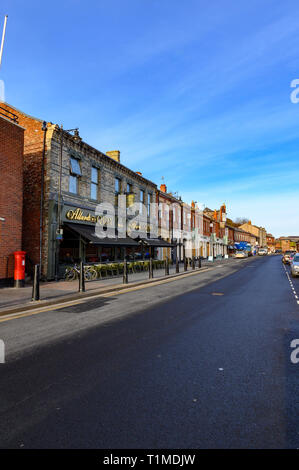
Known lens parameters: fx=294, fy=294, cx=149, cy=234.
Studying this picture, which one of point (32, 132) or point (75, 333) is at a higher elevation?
point (32, 132)

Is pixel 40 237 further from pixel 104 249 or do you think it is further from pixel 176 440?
pixel 176 440

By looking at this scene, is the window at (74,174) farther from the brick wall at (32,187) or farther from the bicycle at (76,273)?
the bicycle at (76,273)

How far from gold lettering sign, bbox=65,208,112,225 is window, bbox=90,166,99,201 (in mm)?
1348

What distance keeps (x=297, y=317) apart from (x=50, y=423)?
263 inches

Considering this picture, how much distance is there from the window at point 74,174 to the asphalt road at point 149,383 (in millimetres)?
11429

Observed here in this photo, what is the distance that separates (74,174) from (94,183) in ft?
6.60

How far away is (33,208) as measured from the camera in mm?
16125

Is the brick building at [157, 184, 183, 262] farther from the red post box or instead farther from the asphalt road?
the asphalt road

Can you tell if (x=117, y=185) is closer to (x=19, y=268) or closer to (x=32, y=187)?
(x=32, y=187)

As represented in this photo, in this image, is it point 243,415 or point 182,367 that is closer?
point 243,415

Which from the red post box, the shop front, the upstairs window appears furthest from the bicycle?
the upstairs window

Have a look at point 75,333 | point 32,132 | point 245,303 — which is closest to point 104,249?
point 32,132

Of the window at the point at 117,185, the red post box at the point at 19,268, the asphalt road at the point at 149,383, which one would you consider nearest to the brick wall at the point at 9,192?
the red post box at the point at 19,268
